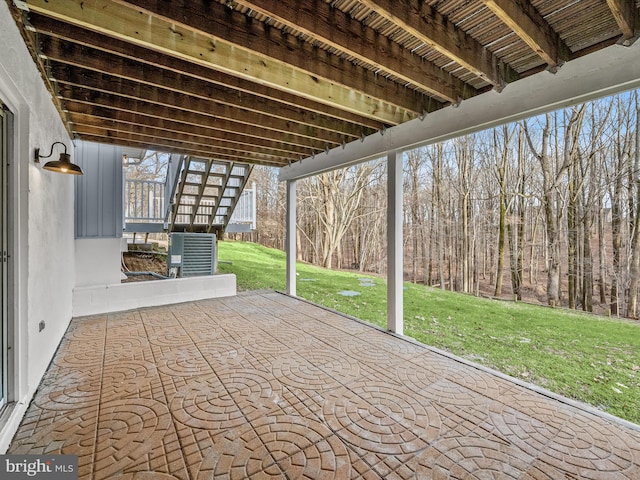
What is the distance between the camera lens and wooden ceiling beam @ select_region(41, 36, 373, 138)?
2443mm

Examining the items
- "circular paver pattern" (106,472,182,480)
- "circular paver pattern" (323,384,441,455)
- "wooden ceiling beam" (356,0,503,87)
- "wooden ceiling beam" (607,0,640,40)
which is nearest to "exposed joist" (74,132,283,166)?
"wooden ceiling beam" (356,0,503,87)

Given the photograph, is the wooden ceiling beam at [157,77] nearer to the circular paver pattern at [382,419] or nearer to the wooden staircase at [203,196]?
the wooden staircase at [203,196]

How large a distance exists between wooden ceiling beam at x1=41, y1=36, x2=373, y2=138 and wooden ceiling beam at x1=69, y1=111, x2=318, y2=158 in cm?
82

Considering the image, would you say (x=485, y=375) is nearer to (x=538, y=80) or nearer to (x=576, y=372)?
(x=576, y=372)

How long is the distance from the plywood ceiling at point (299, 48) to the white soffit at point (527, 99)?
10 centimetres

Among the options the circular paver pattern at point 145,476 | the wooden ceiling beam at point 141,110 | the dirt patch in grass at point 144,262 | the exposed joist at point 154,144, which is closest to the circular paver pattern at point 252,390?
the circular paver pattern at point 145,476

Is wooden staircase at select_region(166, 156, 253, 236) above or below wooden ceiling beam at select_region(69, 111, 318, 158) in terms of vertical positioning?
below

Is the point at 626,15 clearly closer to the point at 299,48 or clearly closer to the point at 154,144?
the point at 299,48

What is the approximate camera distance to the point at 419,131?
3.59 meters

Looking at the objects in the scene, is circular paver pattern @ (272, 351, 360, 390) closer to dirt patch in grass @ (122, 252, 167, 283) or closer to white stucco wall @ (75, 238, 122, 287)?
white stucco wall @ (75, 238, 122, 287)

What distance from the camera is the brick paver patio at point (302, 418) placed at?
5.60ft

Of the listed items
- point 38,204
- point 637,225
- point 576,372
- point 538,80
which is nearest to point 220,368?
point 38,204

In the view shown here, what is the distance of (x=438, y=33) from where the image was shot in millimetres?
2150

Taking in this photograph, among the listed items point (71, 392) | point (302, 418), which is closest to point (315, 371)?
point (302, 418)
